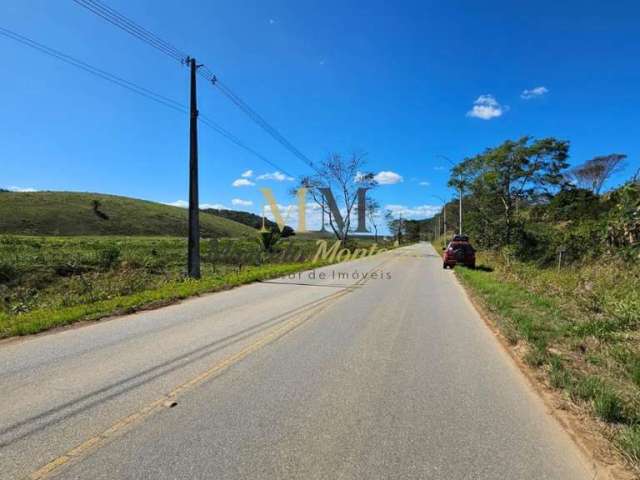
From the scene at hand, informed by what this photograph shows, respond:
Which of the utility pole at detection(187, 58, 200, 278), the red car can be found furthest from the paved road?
the red car

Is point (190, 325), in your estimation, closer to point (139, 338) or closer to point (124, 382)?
point (139, 338)

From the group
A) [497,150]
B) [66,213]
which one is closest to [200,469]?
[497,150]

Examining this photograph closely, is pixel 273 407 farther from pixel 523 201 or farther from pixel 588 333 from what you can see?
pixel 523 201

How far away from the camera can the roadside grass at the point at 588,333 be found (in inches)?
171

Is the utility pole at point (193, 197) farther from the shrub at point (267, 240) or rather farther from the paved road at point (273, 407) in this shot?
the shrub at point (267, 240)

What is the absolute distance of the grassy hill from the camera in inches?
2928

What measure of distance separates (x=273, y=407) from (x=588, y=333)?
5845 mm

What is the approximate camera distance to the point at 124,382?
5.20 m

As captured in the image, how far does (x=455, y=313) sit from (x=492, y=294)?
266 cm

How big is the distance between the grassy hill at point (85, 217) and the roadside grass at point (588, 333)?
7779cm

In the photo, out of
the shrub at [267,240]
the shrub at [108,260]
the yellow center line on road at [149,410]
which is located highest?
the shrub at [267,240]

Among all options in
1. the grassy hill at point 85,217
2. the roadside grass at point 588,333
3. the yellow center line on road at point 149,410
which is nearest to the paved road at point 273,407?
the yellow center line on road at point 149,410

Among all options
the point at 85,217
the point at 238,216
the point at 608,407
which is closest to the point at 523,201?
the point at 608,407

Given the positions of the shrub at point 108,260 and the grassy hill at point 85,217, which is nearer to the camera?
the shrub at point 108,260
